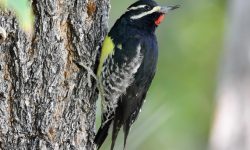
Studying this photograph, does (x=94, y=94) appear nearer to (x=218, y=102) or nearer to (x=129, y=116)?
(x=129, y=116)

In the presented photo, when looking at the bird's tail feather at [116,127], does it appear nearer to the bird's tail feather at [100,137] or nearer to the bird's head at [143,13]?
the bird's tail feather at [100,137]

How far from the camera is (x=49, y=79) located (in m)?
3.57

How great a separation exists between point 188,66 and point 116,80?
18.6 ft

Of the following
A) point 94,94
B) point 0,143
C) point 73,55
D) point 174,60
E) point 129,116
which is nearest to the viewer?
point 0,143

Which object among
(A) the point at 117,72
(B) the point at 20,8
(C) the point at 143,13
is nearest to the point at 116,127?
(A) the point at 117,72

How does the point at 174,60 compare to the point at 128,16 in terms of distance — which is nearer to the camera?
the point at 128,16

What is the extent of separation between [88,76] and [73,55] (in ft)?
0.76

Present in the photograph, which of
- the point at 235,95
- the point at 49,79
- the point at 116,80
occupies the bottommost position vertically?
the point at 235,95

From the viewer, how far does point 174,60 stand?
33.1 feet

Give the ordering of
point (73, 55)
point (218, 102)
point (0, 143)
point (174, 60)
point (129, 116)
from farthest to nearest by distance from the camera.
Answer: point (174, 60)
point (218, 102)
point (129, 116)
point (73, 55)
point (0, 143)

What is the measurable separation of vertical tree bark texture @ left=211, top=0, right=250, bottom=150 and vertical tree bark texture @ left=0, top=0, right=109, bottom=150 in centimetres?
254

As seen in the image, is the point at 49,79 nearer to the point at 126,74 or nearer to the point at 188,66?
the point at 126,74

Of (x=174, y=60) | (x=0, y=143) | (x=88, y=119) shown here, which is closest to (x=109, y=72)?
(x=88, y=119)

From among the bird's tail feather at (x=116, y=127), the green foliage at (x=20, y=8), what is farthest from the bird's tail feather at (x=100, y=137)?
the green foliage at (x=20, y=8)
